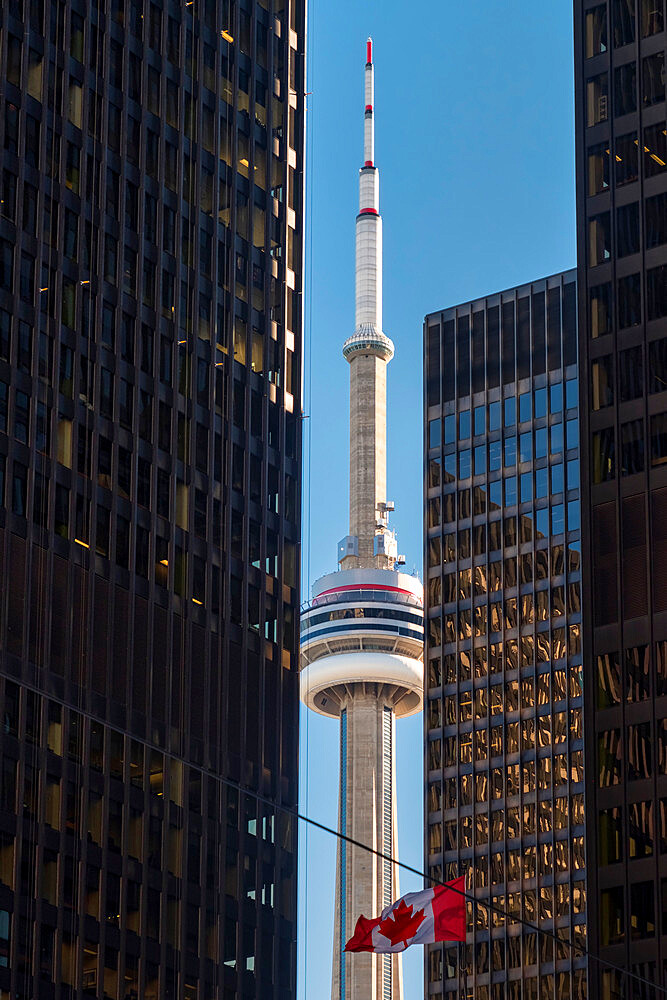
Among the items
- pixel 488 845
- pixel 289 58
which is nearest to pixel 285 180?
pixel 289 58

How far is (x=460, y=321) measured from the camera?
629 feet

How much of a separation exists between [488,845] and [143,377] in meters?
77.3

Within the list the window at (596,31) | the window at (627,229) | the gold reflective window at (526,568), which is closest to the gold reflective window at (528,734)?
the gold reflective window at (526,568)

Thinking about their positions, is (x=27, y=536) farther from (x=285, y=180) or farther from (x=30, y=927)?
(x=285, y=180)

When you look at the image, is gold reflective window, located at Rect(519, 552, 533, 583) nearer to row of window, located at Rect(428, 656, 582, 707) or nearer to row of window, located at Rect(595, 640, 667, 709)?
row of window, located at Rect(428, 656, 582, 707)

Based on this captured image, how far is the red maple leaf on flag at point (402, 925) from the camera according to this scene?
78312 mm

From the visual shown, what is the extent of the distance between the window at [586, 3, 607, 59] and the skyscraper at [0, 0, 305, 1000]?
24.9m

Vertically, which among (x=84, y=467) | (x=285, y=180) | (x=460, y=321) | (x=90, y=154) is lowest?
(x=84, y=467)

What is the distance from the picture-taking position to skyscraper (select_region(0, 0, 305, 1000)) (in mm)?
94312

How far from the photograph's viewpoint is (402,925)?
259 feet

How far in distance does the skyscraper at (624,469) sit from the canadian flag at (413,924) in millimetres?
9435

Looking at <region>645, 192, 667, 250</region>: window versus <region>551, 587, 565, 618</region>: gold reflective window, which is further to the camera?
<region>551, 587, 565, 618</region>: gold reflective window

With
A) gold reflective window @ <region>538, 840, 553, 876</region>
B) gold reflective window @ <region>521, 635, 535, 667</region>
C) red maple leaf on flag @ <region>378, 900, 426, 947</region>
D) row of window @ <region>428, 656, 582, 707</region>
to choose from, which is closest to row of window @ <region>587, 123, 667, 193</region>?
red maple leaf on flag @ <region>378, 900, 426, 947</region>

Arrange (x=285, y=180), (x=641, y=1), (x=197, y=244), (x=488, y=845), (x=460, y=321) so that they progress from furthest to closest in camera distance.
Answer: (x=460, y=321), (x=488, y=845), (x=285, y=180), (x=197, y=244), (x=641, y=1)
